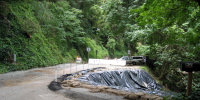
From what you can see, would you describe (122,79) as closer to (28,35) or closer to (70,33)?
(28,35)

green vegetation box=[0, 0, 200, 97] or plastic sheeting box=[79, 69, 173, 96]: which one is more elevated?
green vegetation box=[0, 0, 200, 97]

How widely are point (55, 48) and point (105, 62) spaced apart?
7953mm

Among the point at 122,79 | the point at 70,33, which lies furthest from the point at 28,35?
the point at 122,79

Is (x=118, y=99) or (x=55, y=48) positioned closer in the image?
(x=118, y=99)

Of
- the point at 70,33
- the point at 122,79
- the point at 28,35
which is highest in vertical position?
the point at 70,33

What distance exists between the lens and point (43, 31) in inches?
776

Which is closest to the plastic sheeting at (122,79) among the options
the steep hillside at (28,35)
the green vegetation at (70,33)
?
the green vegetation at (70,33)

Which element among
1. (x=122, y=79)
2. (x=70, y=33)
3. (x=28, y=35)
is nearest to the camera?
(x=122, y=79)

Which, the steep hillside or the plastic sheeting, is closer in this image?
the plastic sheeting

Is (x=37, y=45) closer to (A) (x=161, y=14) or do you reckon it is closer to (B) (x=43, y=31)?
(B) (x=43, y=31)

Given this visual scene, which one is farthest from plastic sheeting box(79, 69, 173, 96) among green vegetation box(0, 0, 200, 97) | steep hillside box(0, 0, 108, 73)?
steep hillside box(0, 0, 108, 73)

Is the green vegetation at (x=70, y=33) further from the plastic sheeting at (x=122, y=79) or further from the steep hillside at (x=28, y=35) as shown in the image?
the plastic sheeting at (x=122, y=79)

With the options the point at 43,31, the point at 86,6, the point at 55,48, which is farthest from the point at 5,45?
the point at 86,6

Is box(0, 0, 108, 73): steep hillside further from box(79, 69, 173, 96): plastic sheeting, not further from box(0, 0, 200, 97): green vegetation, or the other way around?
box(79, 69, 173, 96): plastic sheeting
